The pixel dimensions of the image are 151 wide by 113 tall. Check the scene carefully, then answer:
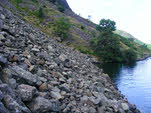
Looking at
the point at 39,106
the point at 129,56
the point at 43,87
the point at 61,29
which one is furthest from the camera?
the point at 129,56

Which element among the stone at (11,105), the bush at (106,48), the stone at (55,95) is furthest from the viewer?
the bush at (106,48)

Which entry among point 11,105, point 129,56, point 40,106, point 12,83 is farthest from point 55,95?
point 129,56

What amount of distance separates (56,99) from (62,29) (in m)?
67.9

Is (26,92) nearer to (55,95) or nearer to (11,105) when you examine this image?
(11,105)

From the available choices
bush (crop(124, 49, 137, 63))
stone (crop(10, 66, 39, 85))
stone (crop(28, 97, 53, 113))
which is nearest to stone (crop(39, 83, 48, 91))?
stone (crop(10, 66, 39, 85))

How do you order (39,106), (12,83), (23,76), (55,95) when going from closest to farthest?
1. (39,106)
2. (12,83)
3. (23,76)
4. (55,95)

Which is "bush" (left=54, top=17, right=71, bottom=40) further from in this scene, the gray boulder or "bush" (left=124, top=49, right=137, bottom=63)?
the gray boulder

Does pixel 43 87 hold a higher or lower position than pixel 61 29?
lower

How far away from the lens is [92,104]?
11891 millimetres

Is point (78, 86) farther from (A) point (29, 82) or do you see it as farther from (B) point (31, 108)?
(B) point (31, 108)

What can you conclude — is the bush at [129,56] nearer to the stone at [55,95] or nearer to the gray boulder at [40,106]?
the stone at [55,95]

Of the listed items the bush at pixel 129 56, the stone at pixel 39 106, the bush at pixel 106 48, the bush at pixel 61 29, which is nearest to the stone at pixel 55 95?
the stone at pixel 39 106

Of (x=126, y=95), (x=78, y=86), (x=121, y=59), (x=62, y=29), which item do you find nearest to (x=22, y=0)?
(x=62, y=29)

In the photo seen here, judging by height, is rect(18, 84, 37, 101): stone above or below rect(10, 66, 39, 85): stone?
below
